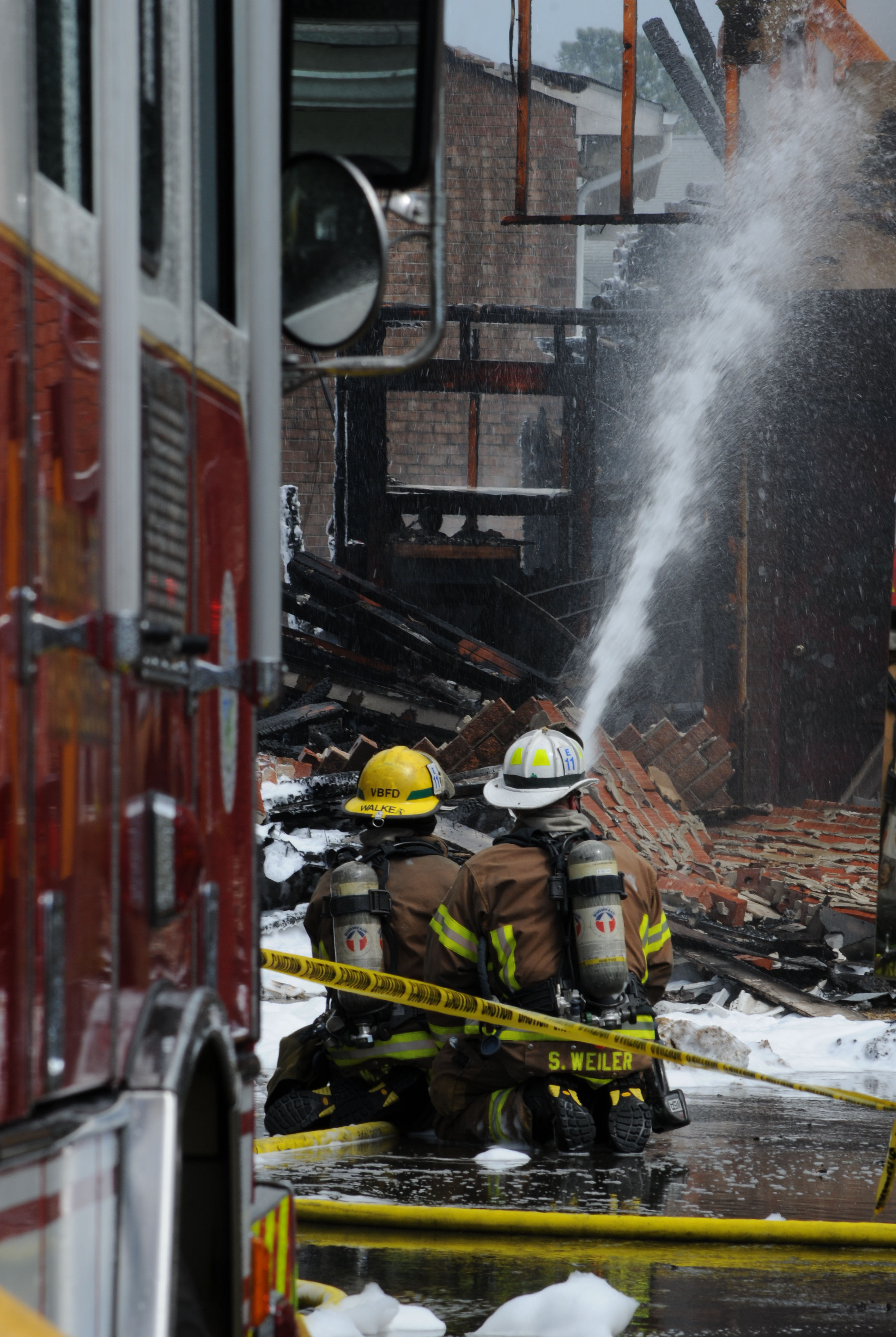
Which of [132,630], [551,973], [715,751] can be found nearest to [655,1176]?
[551,973]

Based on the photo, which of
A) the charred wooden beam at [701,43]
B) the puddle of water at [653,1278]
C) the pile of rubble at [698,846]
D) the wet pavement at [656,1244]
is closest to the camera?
the puddle of water at [653,1278]

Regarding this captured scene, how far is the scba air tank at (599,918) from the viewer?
4.79 meters

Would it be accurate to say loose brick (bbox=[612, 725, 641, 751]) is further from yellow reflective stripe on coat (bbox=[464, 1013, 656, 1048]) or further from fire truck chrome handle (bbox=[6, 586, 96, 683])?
fire truck chrome handle (bbox=[6, 586, 96, 683])

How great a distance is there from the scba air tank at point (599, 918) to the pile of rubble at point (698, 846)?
3754 mm

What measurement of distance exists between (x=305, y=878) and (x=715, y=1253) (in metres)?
6.41

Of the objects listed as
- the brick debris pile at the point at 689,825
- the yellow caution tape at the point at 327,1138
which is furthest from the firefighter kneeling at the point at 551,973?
the brick debris pile at the point at 689,825

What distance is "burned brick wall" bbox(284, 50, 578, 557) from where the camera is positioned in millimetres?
16922

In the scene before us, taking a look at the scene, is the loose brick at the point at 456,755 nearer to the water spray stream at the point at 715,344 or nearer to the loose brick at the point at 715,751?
the water spray stream at the point at 715,344

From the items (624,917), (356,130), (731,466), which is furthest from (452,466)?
(356,130)

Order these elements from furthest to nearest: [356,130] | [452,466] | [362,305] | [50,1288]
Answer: [452,466] → [356,130] → [362,305] → [50,1288]

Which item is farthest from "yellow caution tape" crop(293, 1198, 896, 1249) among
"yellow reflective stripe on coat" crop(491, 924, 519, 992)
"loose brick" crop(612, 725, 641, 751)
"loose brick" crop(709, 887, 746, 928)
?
"loose brick" crop(612, 725, 641, 751)

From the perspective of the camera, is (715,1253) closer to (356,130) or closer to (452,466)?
(356,130)

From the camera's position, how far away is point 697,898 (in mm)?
10391

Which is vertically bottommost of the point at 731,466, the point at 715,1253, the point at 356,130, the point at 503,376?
the point at 715,1253
